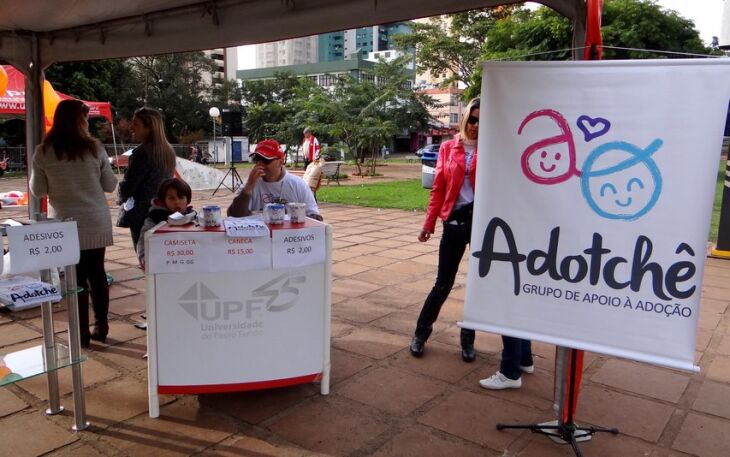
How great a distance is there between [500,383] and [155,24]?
3.83 m

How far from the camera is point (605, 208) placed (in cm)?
238

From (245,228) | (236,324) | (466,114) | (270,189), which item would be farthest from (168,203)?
(466,114)

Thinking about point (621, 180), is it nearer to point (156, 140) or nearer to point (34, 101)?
point (156, 140)

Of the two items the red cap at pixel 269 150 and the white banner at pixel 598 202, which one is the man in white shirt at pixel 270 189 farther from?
the white banner at pixel 598 202

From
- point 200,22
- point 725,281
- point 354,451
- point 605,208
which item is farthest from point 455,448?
point 725,281

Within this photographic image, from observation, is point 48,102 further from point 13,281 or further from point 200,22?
point 13,281

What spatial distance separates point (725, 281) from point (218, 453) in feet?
19.3

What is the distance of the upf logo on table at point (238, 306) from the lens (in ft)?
9.82

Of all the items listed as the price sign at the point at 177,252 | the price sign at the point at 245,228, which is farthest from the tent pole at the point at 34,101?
the price sign at the point at 245,228

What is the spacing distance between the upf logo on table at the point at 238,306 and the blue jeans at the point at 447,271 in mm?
1057

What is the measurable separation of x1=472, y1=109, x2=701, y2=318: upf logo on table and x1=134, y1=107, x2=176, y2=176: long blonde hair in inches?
104

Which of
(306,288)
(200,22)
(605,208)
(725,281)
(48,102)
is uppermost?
(200,22)

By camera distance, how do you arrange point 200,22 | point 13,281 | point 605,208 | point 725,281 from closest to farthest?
point 605,208, point 13,281, point 200,22, point 725,281

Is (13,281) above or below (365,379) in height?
above
